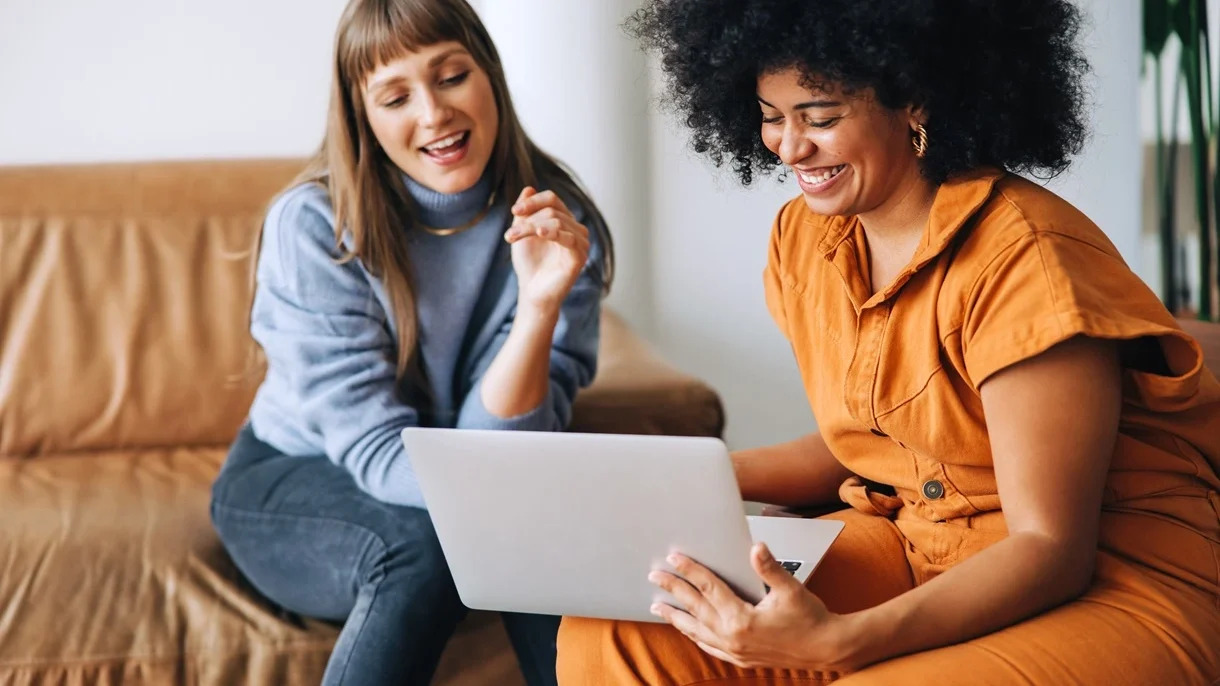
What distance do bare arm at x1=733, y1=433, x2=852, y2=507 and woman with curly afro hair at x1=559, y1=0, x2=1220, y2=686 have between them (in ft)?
0.38

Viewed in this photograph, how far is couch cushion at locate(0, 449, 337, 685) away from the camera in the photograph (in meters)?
1.52

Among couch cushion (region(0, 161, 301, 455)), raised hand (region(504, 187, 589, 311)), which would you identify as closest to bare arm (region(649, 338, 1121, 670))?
raised hand (region(504, 187, 589, 311))

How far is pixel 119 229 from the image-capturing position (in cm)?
210

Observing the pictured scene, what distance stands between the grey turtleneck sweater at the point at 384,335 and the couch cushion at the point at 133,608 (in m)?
0.19

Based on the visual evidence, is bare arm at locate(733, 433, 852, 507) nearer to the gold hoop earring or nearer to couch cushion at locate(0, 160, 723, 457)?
the gold hoop earring

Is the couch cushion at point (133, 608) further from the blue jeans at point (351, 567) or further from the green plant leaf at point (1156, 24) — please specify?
the green plant leaf at point (1156, 24)

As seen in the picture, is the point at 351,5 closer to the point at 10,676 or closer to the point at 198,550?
the point at 198,550

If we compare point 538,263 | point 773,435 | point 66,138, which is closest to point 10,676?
point 538,263

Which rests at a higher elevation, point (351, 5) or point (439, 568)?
point (351, 5)

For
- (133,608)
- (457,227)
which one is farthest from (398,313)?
(133,608)

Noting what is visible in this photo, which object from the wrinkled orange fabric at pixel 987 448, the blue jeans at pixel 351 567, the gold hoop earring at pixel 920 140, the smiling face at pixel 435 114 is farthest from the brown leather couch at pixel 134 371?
the gold hoop earring at pixel 920 140

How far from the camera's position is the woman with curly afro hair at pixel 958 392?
3.27 ft

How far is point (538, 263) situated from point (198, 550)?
59cm

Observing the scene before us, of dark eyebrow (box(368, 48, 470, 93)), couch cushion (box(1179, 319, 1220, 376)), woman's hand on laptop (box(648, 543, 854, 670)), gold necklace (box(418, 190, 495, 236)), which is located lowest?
woman's hand on laptop (box(648, 543, 854, 670))
